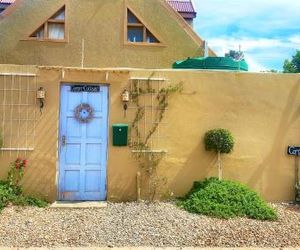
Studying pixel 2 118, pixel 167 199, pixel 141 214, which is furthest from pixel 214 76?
pixel 2 118

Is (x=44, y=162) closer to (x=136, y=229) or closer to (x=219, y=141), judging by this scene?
(x=136, y=229)

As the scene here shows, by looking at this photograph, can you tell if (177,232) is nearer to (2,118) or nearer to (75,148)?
(75,148)

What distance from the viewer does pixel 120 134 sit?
9039mm

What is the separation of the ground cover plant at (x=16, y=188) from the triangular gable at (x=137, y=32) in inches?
254

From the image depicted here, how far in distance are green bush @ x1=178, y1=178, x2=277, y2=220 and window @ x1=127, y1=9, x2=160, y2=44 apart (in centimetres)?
654

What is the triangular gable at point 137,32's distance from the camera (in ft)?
44.6

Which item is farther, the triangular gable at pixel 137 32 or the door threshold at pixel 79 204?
the triangular gable at pixel 137 32

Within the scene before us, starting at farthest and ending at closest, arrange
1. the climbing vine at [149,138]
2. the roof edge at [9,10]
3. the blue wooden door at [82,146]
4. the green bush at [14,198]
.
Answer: the roof edge at [9,10] < the climbing vine at [149,138] < the blue wooden door at [82,146] < the green bush at [14,198]

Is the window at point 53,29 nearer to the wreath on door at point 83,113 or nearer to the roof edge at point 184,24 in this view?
the roof edge at point 184,24

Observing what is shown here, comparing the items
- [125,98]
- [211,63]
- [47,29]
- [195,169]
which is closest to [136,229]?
[195,169]

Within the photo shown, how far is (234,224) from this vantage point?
7.39 meters

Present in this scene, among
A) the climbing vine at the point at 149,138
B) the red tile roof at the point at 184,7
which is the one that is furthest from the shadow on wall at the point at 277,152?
the red tile roof at the point at 184,7

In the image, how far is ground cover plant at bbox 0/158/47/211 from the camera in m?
8.45

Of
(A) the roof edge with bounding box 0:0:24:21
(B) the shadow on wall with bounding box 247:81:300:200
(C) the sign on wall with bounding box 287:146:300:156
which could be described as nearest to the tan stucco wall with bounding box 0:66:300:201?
(B) the shadow on wall with bounding box 247:81:300:200
